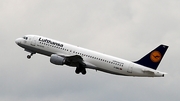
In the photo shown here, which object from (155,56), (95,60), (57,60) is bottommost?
(57,60)

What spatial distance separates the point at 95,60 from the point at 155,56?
405 inches

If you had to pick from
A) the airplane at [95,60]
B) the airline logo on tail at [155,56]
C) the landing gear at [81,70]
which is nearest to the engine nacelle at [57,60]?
the airplane at [95,60]

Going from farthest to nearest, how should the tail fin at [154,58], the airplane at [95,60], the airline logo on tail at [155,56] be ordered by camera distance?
the airline logo on tail at [155,56]
the tail fin at [154,58]
the airplane at [95,60]

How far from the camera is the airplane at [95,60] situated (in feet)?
248

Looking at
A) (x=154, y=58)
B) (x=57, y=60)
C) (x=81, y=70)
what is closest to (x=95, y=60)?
(x=81, y=70)

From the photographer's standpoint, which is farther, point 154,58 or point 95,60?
point 154,58

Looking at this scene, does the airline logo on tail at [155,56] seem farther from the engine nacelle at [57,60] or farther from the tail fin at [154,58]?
the engine nacelle at [57,60]

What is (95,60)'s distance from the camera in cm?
7694

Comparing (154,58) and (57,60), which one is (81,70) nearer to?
(57,60)

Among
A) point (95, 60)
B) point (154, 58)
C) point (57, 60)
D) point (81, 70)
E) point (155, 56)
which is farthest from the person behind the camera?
point (81, 70)

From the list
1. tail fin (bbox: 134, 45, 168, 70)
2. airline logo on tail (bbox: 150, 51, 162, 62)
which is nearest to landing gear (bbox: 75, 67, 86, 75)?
tail fin (bbox: 134, 45, 168, 70)

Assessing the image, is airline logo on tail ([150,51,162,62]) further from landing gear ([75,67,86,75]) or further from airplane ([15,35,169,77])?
landing gear ([75,67,86,75])

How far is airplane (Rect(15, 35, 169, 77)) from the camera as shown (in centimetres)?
7562

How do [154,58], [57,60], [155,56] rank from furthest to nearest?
1. [155,56]
2. [154,58]
3. [57,60]
